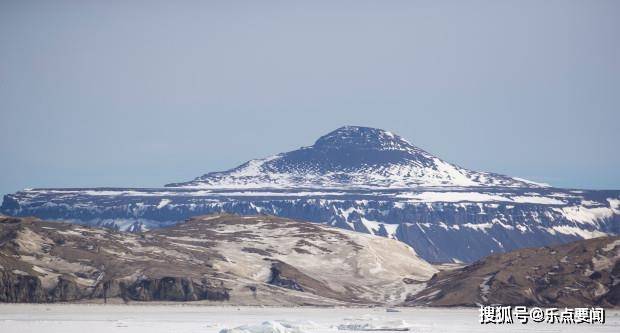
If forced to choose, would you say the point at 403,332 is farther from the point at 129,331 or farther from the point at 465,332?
the point at 129,331

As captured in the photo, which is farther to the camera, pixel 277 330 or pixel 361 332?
pixel 361 332

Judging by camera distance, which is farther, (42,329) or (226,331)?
(42,329)

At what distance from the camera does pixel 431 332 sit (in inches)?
7795

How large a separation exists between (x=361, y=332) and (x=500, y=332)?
19.8 m

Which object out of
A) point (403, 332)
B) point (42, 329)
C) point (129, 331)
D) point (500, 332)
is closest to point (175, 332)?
point (129, 331)

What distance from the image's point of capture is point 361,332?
651 feet

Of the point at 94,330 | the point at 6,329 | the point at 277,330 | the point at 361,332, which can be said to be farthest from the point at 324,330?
the point at 6,329

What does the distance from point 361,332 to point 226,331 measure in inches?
947

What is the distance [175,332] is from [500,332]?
46176mm

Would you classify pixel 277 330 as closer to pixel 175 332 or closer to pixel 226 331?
pixel 226 331

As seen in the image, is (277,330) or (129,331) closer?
(277,330)

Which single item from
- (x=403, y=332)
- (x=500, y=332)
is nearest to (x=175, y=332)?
(x=403, y=332)

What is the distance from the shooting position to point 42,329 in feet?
653

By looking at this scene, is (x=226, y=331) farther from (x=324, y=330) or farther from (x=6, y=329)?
(x=6, y=329)
